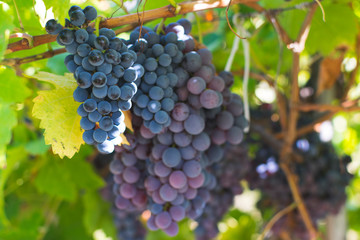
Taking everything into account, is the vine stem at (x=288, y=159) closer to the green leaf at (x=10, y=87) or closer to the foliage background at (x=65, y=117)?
the foliage background at (x=65, y=117)

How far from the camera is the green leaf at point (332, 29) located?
1.26m

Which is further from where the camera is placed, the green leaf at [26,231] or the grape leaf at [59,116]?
the green leaf at [26,231]

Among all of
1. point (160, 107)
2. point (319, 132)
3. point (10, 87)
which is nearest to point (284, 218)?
point (319, 132)

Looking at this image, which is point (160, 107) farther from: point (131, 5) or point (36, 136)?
point (36, 136)

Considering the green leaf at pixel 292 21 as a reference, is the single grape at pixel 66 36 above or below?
below

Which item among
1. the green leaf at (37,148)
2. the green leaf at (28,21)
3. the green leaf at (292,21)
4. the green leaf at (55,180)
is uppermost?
the green leaf at (292,21)

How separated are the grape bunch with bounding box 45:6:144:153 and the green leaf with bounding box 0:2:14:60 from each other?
10cm

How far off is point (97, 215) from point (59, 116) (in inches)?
36.4

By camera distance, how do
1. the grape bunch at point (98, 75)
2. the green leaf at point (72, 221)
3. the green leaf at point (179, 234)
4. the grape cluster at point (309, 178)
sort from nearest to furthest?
the grape bunch at point (98, 75) < the grape cluster at point (309, 178) < the green leaf at point (72, 221) < the green leaf at point (179, 234)

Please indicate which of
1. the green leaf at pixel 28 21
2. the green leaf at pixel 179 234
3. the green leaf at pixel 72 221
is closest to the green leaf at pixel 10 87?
the green leaf at pixel 28 21

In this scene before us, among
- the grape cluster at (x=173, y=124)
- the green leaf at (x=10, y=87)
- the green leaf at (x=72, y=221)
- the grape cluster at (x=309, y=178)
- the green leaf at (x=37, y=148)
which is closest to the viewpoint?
the grape cluster at (x=173, y=124)

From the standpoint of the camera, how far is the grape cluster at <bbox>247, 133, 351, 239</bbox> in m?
1.41

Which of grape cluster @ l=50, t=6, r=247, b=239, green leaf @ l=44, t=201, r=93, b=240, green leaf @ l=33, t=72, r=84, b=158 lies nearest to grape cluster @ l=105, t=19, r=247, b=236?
grape cluster @ l=50, t=6, r=247, b=239

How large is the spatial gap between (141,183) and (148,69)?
30 centimetres
